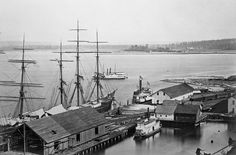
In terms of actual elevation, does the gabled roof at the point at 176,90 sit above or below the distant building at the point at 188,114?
above

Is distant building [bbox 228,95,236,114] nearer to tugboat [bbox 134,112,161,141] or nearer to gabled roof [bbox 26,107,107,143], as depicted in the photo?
tugboat [bbox 134,112,161,141]

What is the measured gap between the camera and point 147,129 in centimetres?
1229

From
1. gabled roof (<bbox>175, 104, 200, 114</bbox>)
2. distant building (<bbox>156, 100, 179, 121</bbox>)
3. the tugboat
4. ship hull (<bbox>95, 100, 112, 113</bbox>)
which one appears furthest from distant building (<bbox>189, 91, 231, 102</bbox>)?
the tugboat

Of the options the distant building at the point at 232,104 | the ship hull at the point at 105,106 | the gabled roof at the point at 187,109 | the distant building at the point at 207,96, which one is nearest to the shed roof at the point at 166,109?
the gabled roof at the point at 187,109

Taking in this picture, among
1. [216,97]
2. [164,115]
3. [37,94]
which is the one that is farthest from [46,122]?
[37,94]

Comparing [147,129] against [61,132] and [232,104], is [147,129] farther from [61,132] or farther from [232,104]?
[232,104]

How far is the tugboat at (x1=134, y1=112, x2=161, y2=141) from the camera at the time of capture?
12.0 m

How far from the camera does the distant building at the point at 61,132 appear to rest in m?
8.95

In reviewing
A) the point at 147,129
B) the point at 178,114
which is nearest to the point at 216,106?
the point at 178,114

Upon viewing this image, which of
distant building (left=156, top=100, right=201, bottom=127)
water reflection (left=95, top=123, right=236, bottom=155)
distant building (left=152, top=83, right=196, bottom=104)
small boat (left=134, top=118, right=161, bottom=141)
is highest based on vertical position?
distant building (left=152, top=83, right=196, bottom=104)

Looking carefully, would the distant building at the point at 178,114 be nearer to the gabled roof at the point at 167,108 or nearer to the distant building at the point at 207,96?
the gabled roof at the point at 167,108

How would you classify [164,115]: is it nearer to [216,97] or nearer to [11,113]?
[216,97]

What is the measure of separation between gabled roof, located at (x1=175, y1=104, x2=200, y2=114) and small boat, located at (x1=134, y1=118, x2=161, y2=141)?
0.97 metres

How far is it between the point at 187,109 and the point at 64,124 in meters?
5.29
